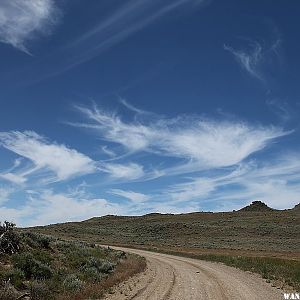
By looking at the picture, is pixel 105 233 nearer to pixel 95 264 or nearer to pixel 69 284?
pixel 95 264

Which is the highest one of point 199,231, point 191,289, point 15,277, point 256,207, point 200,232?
point 256,207

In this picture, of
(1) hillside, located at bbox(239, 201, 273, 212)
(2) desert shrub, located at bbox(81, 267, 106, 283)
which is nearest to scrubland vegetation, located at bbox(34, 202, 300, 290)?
(1) hillside, located at bbox(239, 201, 273, 212)

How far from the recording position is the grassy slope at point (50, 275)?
15.4m

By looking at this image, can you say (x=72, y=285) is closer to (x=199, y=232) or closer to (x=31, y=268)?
(x=31, y=268)

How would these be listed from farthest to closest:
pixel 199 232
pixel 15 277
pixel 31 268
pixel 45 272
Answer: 1. pixel 199 232
2. pixel 45 272
3. pixel 31 268
4. pixel 15 277

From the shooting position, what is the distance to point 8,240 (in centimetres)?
2198

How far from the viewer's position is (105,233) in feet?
346

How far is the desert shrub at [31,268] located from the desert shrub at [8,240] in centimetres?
177

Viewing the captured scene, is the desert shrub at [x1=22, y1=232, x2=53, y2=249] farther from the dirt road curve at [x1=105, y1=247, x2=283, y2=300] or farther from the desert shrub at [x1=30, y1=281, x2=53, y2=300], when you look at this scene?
the desert shrub at [x1=30, y1=281, x2=53, y2=300]

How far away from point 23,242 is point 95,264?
175 inches

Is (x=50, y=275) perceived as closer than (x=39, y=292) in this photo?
No

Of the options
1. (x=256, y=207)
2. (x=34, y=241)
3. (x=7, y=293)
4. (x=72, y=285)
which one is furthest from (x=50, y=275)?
(x=256, y=207)

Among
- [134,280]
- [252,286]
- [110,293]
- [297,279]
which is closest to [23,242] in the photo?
[134,280]

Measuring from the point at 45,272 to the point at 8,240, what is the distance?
3.96m
